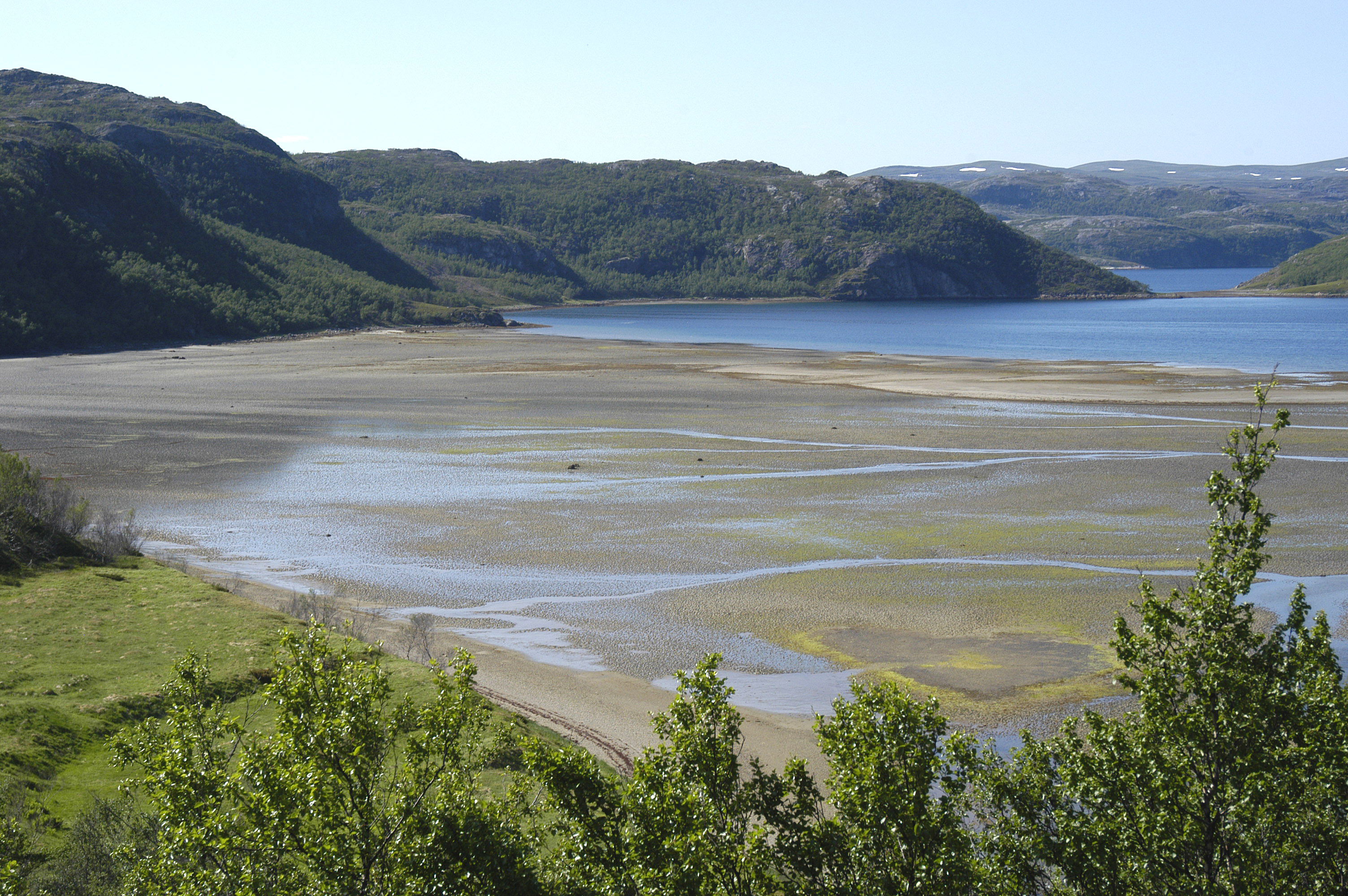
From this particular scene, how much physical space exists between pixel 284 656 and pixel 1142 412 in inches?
2064

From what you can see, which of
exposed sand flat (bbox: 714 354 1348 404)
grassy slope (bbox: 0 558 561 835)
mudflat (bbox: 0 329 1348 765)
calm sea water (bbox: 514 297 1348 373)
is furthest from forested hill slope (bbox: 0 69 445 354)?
grassy slope (bbox: 0 558 561 835)

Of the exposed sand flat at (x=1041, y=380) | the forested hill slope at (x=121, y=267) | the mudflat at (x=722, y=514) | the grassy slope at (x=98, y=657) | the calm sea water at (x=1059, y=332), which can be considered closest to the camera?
the grassy slope at (x=98, y=657)

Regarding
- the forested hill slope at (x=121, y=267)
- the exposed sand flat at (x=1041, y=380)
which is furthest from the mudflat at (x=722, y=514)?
the forested hill slope at (x=121, y=267)

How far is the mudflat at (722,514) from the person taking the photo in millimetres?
21562

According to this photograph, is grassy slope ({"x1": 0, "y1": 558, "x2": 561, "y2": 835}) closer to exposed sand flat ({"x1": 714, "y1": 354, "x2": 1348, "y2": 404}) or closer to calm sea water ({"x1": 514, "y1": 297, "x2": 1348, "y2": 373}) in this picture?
exposed sand flat ({"x1": 714, "y1": 354, "x2": 1348, "y2": 404})

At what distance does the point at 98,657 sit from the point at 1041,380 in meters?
67.6

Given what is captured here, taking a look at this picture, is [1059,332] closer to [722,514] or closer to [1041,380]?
[1041,380]

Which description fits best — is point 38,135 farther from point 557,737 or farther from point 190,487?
point 557,737

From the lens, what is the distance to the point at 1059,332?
129m

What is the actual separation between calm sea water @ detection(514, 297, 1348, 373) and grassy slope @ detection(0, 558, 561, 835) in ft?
244

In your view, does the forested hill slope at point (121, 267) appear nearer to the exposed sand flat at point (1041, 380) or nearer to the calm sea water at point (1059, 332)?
the calm sea water at point (1059, 332)

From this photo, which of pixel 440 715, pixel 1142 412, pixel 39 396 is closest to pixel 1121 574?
pixel 440 715

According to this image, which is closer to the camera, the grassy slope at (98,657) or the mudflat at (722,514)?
the grassy slope at (98,657)

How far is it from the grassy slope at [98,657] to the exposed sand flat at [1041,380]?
5229 cm
